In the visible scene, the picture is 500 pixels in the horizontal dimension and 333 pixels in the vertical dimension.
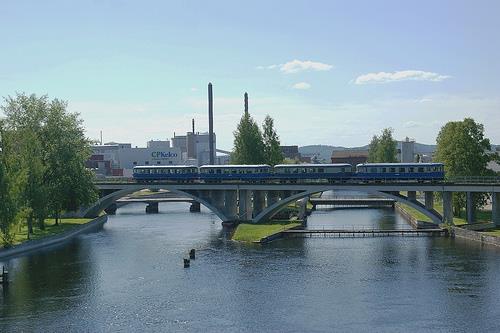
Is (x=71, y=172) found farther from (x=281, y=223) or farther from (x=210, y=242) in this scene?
(x=281, y=223)

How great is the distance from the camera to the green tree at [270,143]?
13450 centimetres

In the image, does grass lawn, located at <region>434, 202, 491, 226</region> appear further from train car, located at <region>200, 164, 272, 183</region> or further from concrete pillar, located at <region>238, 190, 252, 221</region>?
concrete pillar, located at <region>238, 190, 252, 221</region>

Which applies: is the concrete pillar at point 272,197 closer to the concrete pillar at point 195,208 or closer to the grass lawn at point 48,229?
Result: the grass lawn at point 48,229

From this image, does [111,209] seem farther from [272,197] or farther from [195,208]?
[272,197]

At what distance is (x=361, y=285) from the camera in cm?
5947

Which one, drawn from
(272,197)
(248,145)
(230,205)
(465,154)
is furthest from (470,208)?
(248,145)

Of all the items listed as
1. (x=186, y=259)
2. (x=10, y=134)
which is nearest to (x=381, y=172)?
(x=186, y=259)

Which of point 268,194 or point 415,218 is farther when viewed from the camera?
point 415,218

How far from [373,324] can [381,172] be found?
53.9m

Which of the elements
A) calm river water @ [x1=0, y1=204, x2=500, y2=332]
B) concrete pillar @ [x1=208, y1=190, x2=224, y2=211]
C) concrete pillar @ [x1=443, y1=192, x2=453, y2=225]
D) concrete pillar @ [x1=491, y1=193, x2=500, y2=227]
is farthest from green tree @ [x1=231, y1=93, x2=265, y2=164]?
concrete pillar @ [x1=491, y1=193, x2=500, y2=227]

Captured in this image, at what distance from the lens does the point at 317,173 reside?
331 ft

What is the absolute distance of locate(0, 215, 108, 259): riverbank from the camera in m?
79.9

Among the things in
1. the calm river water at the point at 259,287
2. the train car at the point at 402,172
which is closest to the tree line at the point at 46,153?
the calm river water at the point at 259,287

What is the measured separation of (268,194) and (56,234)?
115 feet
